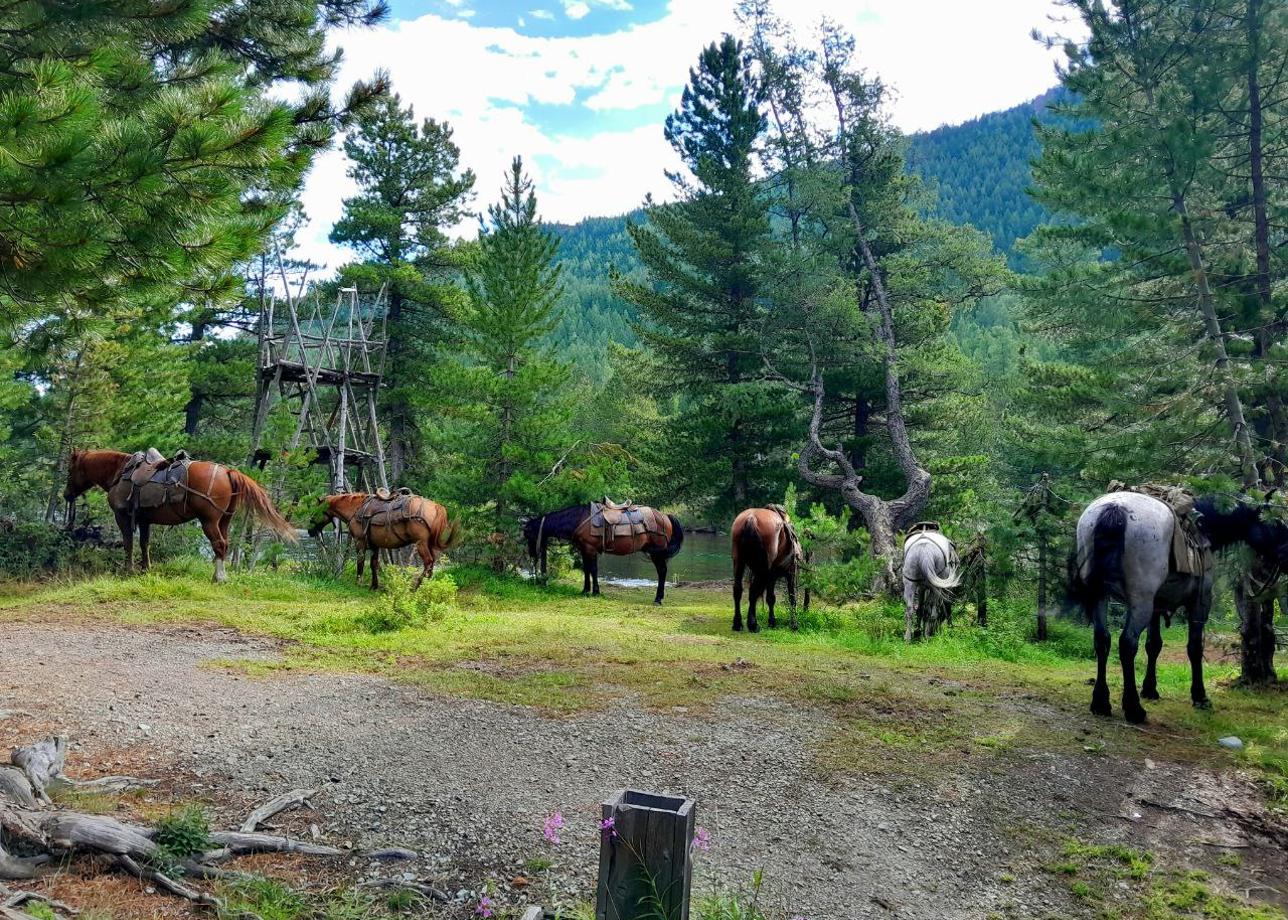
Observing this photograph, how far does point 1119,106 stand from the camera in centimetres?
969

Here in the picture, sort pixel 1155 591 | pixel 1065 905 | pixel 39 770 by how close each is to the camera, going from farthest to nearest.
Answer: pixel 1155 591
pixel 39 770
pixel 1065 905

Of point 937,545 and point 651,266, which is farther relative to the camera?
point 651,266

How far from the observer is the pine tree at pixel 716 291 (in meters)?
23.5

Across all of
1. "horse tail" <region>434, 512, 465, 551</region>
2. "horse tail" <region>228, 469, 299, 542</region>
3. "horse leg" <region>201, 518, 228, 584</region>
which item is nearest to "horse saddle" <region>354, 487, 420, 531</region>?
"horse tail" <region>434, 512, 465, 551</region>

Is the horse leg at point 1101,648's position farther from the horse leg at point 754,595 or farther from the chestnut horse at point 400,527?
the chestnut horse at point 400,527

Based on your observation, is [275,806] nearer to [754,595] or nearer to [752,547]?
[752,547]

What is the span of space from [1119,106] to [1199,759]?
323 inches

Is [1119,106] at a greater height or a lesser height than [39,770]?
greater

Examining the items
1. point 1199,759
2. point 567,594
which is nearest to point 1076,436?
point 1199,759

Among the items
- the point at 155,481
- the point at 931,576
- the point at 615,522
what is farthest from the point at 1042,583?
the point at 155,481

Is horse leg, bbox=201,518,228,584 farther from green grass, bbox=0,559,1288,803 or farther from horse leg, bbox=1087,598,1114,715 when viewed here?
horse leg, bbox=1087,598,1114,715

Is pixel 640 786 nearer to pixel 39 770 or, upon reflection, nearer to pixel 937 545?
pixel 39 770

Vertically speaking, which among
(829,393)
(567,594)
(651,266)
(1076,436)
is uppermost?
(651,266)

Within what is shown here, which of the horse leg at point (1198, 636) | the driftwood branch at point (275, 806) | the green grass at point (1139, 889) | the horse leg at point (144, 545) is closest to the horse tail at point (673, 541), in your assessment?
the horse leg at point (144, 545)
